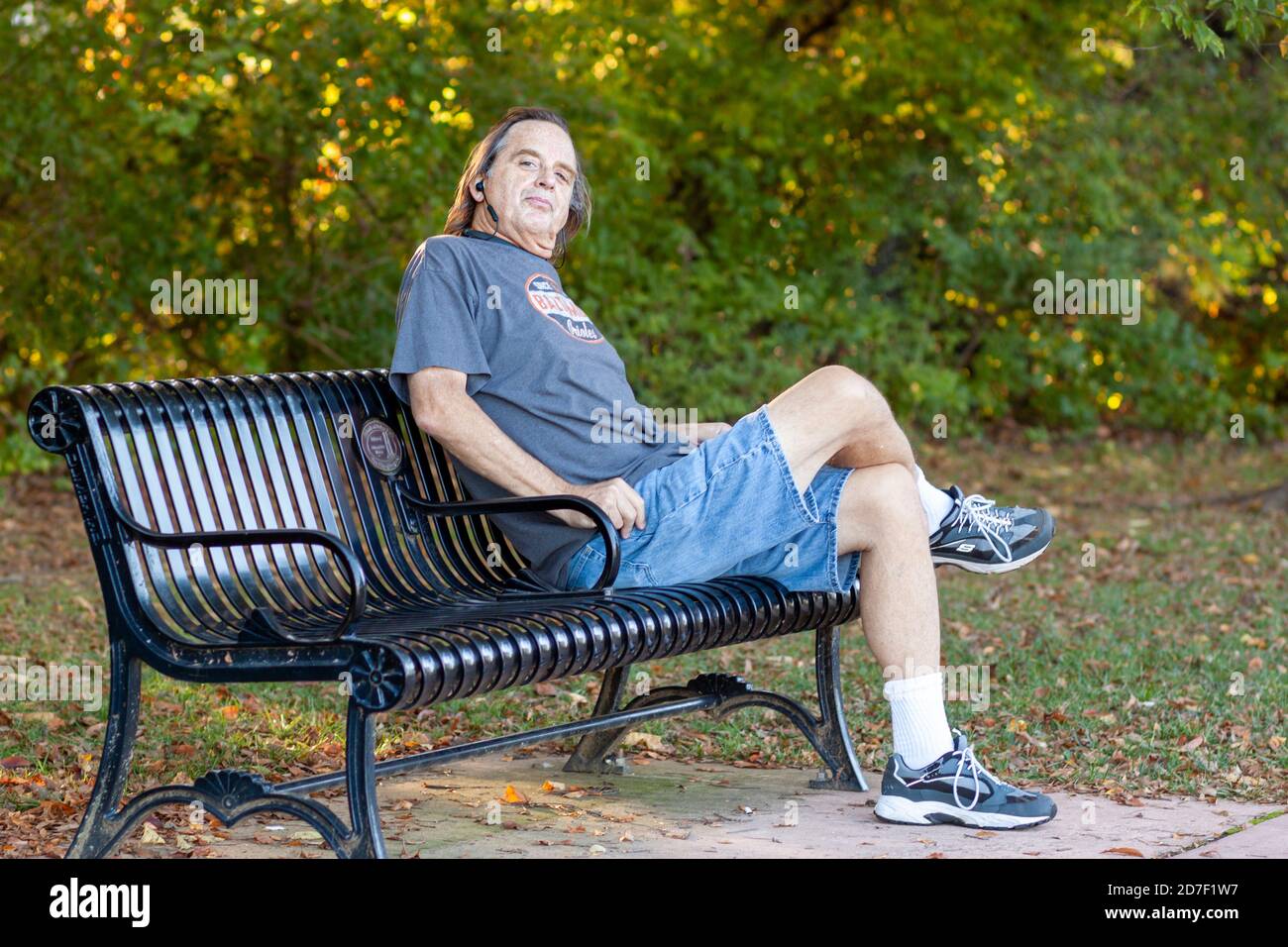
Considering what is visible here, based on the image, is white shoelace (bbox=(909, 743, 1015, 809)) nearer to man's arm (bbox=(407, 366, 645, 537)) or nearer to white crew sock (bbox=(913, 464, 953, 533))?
white crew sock (bbox=(913, 464, 953, 533))

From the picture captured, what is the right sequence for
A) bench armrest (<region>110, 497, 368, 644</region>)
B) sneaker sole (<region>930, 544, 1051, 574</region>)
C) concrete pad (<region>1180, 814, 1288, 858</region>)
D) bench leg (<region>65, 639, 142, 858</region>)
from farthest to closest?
sneaker sole (<region>930, 544, 1051, 574</region>) → concrete pad (<region>1180, 814, 1288, 858</region>) → bench leg (<region>65, 639, 142, 858</region>) → bench armrest (<region>110, 497, 368, 644</region>)

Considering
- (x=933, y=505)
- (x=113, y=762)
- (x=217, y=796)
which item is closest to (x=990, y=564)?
(x=933, y=505)

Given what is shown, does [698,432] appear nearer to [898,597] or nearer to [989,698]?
[898,597]

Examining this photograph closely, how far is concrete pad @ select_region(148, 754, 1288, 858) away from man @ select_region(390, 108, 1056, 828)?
0.49ft

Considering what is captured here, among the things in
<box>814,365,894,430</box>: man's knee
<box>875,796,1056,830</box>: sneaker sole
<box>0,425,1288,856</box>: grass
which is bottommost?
<box>875,796,1056,830</box>: sneaker sole

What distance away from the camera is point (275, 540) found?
3.23 m

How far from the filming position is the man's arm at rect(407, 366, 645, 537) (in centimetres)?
385

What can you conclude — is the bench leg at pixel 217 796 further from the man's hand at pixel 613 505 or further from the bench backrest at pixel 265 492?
the man's hand at pixel 613 505

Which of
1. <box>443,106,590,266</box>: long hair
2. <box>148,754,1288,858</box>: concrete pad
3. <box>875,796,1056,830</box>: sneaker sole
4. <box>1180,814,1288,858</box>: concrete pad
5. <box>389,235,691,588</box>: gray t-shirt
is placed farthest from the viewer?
<box>443,106,590,266</box>: long hair

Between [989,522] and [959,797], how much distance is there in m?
0.75

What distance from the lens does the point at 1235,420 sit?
481 inches

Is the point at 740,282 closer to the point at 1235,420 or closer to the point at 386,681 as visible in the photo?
the point at 1235,420

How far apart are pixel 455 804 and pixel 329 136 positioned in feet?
19.1

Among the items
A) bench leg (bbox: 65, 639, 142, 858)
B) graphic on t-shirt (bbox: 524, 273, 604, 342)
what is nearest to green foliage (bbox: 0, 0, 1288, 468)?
graphic on t-shirt (bbox: 524, 273, 604, 342)
